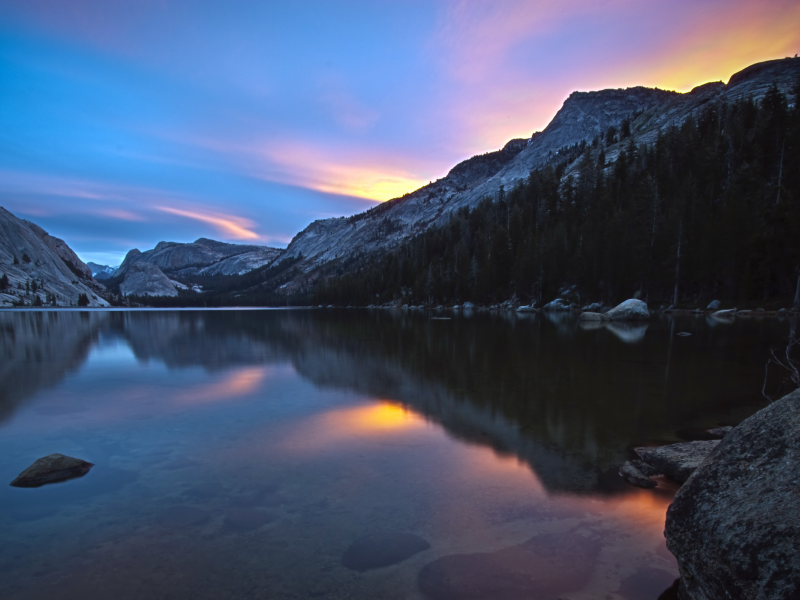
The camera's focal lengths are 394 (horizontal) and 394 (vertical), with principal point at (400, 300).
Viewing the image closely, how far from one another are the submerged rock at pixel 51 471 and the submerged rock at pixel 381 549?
7.24 m

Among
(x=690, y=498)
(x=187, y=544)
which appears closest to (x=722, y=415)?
(x=690, y=498)

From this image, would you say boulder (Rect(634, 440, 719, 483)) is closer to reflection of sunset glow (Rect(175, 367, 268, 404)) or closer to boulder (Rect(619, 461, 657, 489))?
boulder (Rect(619, 461, 657, 489))

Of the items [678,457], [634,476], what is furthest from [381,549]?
[678,457]

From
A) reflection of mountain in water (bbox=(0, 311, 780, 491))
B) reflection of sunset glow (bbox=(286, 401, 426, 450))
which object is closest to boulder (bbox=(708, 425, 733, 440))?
reflection of mountain in water (bbox=(0, 311, 780, 491))

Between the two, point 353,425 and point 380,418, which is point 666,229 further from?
point 353,425

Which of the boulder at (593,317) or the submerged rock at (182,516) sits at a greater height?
the boulder at (593,317)

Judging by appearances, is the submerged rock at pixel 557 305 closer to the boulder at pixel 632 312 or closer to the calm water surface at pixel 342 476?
the boulder at pixel 632 312

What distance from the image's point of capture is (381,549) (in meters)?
6.12

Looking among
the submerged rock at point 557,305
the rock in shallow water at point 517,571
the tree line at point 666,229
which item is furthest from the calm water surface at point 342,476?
the submerged rock at point 557,305

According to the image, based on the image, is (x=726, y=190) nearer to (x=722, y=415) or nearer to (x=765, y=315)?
(x=765, y=315)

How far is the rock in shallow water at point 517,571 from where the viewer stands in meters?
5.19

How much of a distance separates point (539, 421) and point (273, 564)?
902cm

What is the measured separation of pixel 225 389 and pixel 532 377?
1413cm

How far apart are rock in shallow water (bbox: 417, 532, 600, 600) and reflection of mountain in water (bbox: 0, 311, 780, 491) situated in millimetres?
2110
